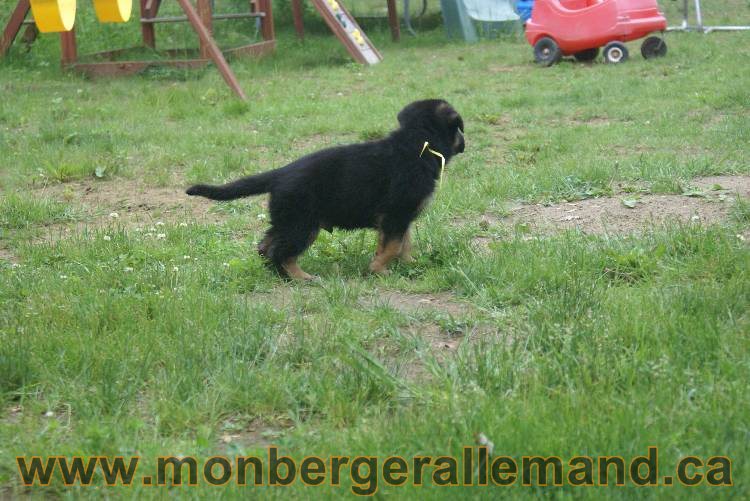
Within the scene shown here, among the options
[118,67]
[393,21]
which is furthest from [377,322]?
[393,21]

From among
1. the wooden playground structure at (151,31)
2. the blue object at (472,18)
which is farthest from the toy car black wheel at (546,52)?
the blue object at (472,18)

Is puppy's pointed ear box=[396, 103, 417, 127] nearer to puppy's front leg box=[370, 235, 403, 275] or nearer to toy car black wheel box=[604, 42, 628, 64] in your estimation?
puppy's front leg box=[370, 235, 403, 275]

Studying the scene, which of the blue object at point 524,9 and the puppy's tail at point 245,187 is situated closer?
the puppy's tail at point 245,187

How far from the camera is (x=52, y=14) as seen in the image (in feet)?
31.8

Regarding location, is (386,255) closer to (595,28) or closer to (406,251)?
(406,251)

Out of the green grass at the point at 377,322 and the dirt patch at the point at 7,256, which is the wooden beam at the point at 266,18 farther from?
the dirt patch at the point at 7,256

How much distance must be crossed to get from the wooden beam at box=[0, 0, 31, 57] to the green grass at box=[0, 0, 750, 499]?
4284 mm

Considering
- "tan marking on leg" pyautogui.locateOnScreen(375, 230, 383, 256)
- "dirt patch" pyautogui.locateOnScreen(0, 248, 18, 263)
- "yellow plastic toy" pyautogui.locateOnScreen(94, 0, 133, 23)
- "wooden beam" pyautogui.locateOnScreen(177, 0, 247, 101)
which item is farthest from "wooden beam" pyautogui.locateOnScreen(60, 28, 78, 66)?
"tan marking on leg" pyautogui.locateOnScreen(375, 230, 383, 256)

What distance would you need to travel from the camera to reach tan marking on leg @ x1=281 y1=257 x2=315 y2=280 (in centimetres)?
528

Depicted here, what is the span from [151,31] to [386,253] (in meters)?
11.0

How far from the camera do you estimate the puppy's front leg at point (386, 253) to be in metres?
5.34

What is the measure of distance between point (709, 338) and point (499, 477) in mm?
1309

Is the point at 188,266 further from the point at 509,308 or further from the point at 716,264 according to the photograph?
the point at 716,264

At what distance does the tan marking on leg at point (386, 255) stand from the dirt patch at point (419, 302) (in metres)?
0.45
